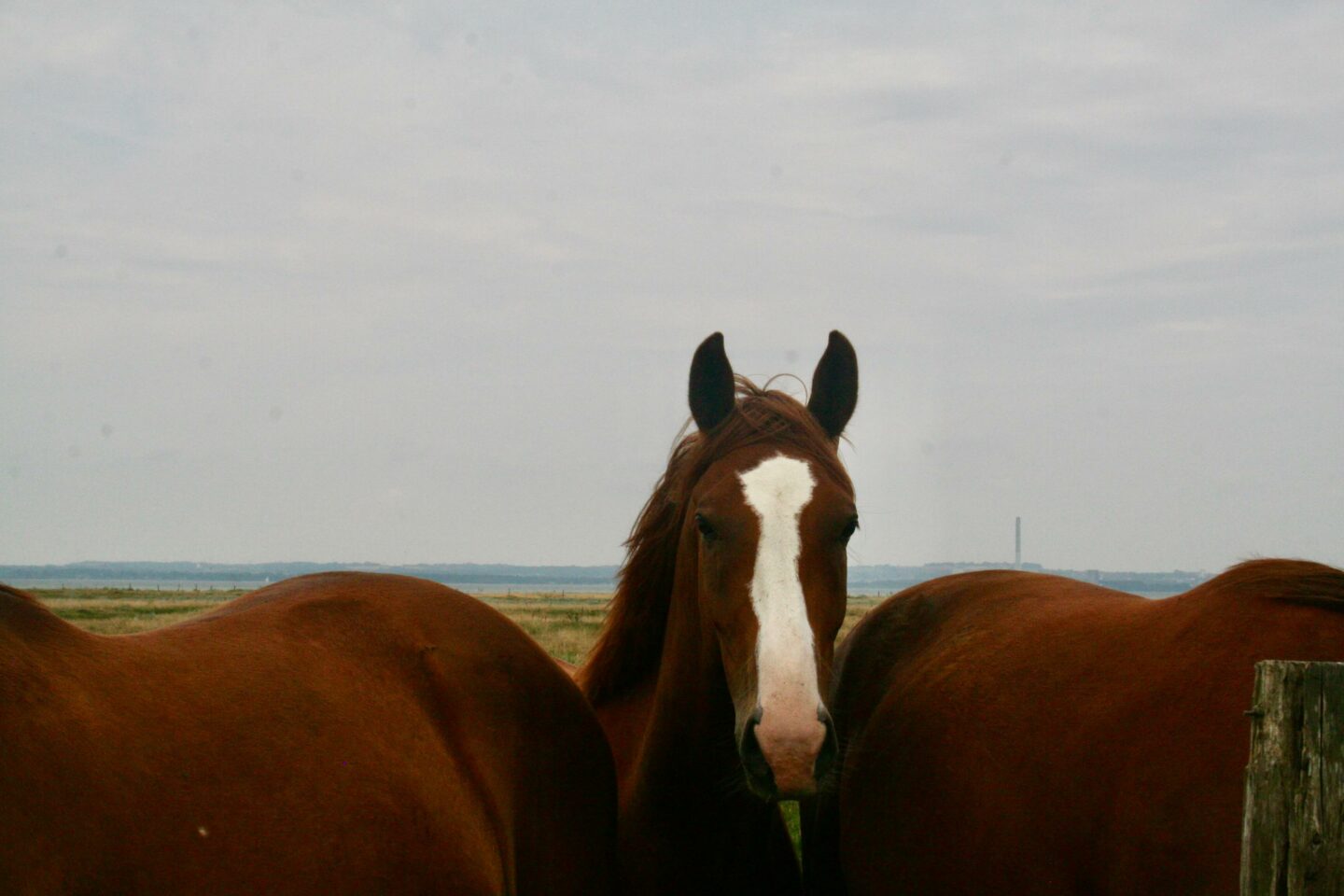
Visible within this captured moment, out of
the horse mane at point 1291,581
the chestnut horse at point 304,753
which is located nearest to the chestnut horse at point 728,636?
the chestnut horse at point 304,753

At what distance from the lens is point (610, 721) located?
494 cm

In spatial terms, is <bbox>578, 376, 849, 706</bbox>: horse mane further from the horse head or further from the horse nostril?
the horse nostril

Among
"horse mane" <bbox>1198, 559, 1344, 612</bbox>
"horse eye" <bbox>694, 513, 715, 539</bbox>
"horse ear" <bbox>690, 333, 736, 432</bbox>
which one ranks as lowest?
"horse mane" <bbox>1198, 559, 1344, 612</bbox>

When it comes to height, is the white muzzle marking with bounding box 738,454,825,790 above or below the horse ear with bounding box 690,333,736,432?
below

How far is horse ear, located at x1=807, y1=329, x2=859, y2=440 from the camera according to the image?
457 cm

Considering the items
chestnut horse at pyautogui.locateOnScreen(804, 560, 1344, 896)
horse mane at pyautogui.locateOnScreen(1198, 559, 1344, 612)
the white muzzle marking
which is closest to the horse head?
the white muzzle marking

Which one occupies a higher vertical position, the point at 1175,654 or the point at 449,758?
the point at 1175,654

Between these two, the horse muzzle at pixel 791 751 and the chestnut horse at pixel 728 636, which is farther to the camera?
the chestnut horse at pixel 728 636

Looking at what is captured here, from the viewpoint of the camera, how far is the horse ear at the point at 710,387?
440cm

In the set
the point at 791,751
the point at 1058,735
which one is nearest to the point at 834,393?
the point at 1058,735

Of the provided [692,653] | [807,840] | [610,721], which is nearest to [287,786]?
[692,653]

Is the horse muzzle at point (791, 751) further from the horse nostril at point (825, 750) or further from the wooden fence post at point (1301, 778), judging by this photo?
the wooden fence post at point (1301, 778)

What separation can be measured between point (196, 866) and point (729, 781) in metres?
1.95

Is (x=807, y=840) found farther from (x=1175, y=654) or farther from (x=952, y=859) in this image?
(x=1175, y=654)
